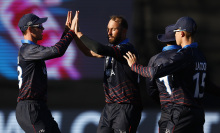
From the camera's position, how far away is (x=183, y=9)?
28.8 ft

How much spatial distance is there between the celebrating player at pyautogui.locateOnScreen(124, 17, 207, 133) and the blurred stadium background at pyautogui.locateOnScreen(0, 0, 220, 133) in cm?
339

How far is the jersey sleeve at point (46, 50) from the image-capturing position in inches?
226

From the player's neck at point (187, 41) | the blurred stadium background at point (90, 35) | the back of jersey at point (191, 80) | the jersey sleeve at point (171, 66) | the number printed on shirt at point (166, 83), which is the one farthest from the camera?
the blurred stadium background at point (90, 35)

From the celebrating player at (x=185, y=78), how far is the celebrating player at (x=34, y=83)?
1227 millimetres

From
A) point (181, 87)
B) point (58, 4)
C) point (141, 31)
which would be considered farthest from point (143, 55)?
point (181, 87)

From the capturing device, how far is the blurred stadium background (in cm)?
873

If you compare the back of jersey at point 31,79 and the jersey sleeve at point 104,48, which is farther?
the back of jersey at point 31,79

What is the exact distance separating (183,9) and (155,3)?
583mm

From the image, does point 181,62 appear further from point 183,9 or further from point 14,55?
point 14,55

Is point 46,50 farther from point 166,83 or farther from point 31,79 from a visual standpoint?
point 166,83

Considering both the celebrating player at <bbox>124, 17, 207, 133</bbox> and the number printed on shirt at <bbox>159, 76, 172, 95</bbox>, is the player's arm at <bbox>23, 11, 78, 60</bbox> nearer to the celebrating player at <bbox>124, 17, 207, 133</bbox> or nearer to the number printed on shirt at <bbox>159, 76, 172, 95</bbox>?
the celebrating player at <bbox>124, 17, 207, 133</bbox>

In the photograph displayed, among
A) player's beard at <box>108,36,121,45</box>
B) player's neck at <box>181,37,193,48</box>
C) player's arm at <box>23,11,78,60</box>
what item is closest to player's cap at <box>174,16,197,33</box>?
player's neck at <box>181,37,193,48</box>

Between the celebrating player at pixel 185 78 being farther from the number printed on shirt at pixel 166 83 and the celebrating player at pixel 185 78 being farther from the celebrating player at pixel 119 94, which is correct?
the celebrating player at pixel 119 94

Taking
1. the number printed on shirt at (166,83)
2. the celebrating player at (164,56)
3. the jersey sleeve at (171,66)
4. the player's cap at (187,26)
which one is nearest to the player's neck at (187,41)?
the player's cap at (187,26)
